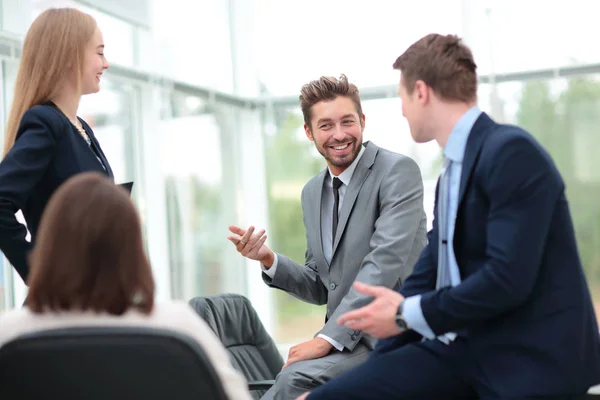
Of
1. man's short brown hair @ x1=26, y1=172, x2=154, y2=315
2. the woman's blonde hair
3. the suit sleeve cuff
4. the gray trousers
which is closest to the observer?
man's short brown hair @ x1=26, y1=172, x2=154, y2=315

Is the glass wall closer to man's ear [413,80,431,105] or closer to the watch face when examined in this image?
man's ear [413,80,431,105]

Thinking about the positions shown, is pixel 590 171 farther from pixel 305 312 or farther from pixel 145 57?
pixel 145 57

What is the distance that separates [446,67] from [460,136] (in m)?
0.17

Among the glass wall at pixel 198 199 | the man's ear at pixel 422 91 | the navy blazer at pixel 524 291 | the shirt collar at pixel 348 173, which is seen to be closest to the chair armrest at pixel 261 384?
the shirt collar at pixel 348 173

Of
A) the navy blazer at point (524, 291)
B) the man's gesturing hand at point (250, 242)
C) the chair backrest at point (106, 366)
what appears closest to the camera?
the chair backrest at point (106, 366)

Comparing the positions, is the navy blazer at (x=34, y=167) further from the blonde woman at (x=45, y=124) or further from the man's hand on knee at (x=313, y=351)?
the man's hand on knee at (x=313, y=351)

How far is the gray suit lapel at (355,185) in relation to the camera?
271 centimetres

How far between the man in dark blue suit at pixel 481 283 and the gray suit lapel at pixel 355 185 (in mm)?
697

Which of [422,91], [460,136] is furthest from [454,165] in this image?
[422,91]

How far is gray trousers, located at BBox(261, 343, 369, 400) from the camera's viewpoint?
98.4 inches

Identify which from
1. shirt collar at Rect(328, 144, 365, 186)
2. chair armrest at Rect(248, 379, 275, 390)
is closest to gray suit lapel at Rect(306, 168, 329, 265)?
shirt collar at Rect(328, 144, 365, 186)

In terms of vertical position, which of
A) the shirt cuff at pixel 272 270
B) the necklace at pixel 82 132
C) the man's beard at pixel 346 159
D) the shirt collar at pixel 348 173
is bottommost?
the shirt cuff at pixel 272 270

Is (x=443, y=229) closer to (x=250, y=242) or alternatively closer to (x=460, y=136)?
(x=460, y=136)

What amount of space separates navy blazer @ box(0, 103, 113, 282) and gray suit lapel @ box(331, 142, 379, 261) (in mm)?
856
